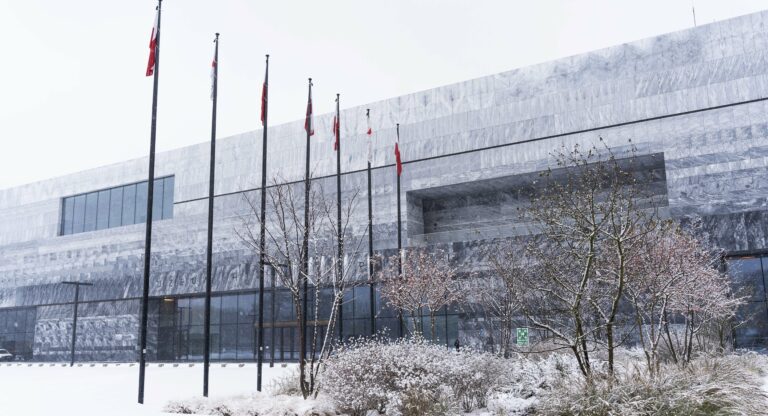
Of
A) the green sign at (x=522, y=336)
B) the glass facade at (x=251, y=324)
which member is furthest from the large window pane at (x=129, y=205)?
the green sign at (x=522, y=336)

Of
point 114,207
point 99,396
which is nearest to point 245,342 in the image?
point 114,207

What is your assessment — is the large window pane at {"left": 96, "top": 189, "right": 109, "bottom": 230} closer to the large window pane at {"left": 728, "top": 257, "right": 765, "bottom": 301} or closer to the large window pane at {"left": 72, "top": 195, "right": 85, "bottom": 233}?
the large window pane at {"left": 72, "top": 195, "right": 85, "bottom": 233}

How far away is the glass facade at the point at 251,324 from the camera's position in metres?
43.2

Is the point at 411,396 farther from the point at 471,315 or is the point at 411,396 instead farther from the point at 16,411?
the point at 471,315

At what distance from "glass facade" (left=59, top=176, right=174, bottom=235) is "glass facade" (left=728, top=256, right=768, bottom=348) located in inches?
1636

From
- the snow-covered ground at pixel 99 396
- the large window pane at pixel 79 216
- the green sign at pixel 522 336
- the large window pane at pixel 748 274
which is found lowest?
the snow-covered ground at pixel 99 396

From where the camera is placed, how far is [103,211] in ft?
195

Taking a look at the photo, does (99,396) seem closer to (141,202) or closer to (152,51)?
(152,51)

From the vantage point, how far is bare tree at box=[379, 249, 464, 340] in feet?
109

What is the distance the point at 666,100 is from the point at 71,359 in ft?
156

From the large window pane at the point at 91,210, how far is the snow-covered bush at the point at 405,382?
49322mm

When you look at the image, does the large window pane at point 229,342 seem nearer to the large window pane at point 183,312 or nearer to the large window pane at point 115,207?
the large window pane at point 183,312

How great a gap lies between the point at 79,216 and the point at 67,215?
5.76 feet

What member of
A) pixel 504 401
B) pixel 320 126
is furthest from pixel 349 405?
pixel 320 126
